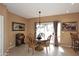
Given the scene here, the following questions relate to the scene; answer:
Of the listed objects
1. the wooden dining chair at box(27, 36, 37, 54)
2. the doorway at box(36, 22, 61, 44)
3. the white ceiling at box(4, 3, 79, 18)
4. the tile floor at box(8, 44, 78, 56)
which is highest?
the white ceiling at box(4, 3, 79, 18)

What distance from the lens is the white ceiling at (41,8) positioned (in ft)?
9.09

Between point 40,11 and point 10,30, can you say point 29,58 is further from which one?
point 40,11

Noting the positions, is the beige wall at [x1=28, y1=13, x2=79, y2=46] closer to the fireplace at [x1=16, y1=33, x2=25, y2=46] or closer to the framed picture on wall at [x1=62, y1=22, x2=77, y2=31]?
the framed picture on wall at [x1=62, y1=22, x2=77, y2=31]

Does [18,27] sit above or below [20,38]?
above

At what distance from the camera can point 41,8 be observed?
284 centimetres

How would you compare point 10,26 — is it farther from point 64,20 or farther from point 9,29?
point 64,20

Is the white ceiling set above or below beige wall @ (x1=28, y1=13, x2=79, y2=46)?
above

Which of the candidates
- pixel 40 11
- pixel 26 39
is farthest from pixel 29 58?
pixel 40 11

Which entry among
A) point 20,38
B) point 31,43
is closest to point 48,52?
point 31,43

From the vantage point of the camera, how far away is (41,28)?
2.91 meters

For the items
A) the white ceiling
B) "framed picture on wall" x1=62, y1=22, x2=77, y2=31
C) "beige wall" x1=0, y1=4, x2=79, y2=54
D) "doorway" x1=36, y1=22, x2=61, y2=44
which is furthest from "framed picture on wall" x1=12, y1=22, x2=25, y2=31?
"framed picture on wall" x1=62, y1=22, x2=77, y2=31

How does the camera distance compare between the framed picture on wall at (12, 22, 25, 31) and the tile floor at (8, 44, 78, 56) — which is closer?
the tile floor at (8, 44, 78, 56)

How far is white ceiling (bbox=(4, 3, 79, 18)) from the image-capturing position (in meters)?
2.77

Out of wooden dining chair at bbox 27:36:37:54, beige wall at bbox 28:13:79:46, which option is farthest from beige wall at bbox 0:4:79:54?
wooden dining chair at bbox 27:36:37:54
